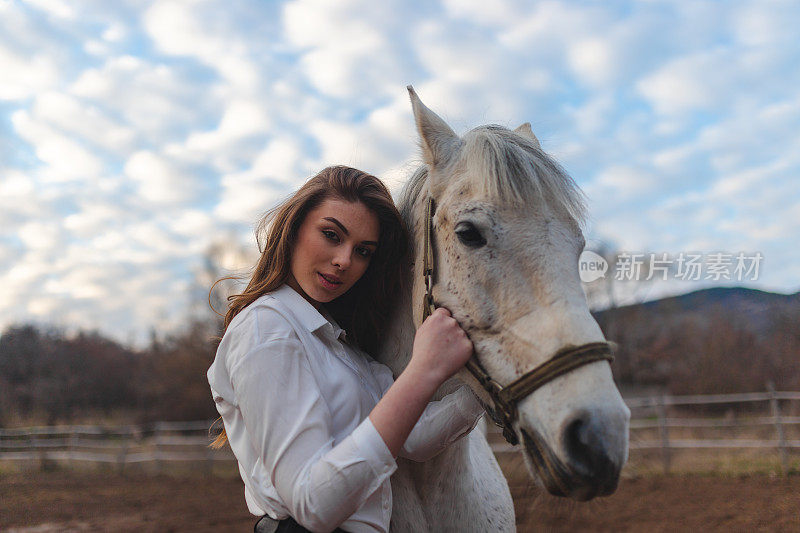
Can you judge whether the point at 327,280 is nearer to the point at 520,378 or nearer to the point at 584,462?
the point at 520,378

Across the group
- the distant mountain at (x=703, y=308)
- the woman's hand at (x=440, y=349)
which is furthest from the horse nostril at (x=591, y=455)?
the distant mountain at (x=703, y=308)

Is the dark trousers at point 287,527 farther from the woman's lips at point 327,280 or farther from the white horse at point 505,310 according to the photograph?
the woman's lips at point 327,280

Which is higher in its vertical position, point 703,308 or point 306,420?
point 306,420

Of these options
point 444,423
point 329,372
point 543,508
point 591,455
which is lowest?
point 543,508

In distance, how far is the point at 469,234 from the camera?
138 cm

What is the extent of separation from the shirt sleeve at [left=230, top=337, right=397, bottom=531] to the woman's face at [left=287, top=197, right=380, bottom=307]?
0.28 m

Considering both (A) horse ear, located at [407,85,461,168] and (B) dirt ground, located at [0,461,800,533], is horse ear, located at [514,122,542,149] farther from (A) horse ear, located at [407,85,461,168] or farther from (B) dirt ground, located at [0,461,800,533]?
(B) dirt ground, located at [0,461,800,533]

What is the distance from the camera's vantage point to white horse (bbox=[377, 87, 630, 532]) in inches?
42.7

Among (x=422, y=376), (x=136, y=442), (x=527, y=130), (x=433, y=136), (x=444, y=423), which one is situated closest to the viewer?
(x=422, y=376)

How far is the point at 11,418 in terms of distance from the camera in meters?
18.4

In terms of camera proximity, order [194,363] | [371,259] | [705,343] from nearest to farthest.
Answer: [371,259]
[705,343]
[194,363]

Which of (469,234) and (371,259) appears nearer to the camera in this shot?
(469,234)

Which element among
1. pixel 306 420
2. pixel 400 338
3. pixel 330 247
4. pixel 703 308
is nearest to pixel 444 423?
pixel 400 338

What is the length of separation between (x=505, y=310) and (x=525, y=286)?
8 centimetres
